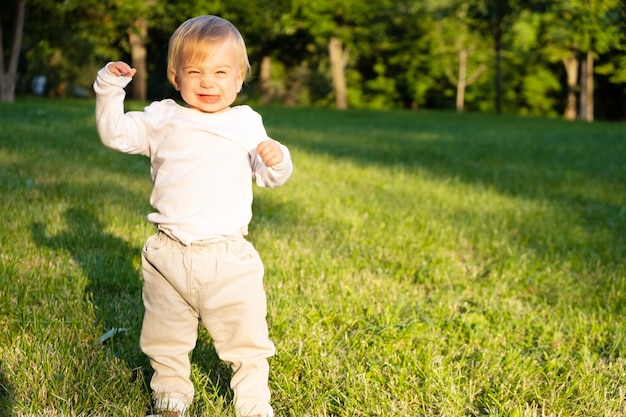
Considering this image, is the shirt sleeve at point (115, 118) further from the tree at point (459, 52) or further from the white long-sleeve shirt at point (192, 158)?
the tree at point (459, 52)

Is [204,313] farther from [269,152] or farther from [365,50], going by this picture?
[365,50]

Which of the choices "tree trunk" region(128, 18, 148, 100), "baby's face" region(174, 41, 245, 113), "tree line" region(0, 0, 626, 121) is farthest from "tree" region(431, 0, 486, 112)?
"baby's face" region(174, 41, 245, 113)

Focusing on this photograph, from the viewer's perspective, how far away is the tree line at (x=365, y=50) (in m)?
29.2

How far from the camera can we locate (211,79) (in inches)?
103

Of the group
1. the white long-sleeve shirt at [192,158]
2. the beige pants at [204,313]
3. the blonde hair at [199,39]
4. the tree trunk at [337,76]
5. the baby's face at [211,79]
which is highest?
the tree trunk at [337,76]

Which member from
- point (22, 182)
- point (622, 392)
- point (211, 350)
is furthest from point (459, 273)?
point (22, 182)

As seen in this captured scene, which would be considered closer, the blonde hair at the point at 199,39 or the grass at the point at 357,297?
the blonde hair at the point at 199,39

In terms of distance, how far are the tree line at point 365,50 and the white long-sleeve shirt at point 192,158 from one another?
67.5 ft

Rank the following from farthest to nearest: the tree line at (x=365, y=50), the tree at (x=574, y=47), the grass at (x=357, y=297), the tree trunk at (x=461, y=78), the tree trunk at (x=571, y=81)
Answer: the tree trunk at (x=461, y=78) → the tree trunk at (x=571, y=81) → the tree at (x=574, y=47) → the tree line at (x=365, y=50) → the grass at (x=357, y=297)

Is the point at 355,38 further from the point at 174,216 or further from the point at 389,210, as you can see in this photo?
the point at 174,216

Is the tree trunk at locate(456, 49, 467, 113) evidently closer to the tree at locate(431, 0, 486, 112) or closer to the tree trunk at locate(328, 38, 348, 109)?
the tree at locate(431, 0, 486, 112)

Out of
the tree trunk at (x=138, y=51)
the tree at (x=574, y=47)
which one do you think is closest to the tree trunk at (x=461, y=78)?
the tree at (x=574, y=47)

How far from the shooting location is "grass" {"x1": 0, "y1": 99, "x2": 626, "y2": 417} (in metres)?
2.98

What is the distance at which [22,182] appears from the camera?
267 inches
